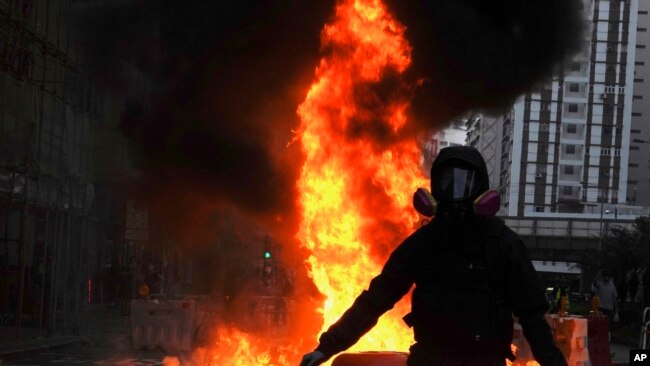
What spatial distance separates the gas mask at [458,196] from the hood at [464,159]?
0.06 ft

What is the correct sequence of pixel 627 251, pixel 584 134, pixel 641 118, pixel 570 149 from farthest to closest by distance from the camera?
1. pixel 641 118
2. pixel 570 149
3. pixel 584 134
4. pixel 627 251

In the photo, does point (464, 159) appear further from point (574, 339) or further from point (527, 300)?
point (574, 339)

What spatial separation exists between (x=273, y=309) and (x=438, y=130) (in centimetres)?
898

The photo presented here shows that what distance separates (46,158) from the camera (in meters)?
20.6

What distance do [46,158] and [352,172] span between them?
35.4ft

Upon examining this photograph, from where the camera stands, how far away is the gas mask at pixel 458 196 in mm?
3707

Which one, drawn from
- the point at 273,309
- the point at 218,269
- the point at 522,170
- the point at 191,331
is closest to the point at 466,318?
the point at 191,331

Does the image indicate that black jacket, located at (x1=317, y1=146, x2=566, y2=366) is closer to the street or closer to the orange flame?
the orange flame

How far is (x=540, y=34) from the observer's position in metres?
14.5

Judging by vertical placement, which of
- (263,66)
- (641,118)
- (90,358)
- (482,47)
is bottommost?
(90,358)

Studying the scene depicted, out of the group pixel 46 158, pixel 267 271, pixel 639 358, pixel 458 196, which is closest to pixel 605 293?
pixel 639 358

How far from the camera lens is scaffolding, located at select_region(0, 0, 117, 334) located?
708 inches

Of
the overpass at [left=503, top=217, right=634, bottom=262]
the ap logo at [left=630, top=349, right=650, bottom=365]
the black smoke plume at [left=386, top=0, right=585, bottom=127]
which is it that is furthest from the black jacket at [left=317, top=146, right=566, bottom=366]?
the overpass at [left=503, top=217, right=634, bottom=262]

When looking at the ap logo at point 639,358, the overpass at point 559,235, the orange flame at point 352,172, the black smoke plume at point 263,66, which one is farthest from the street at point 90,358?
the overpass at point 559,235
